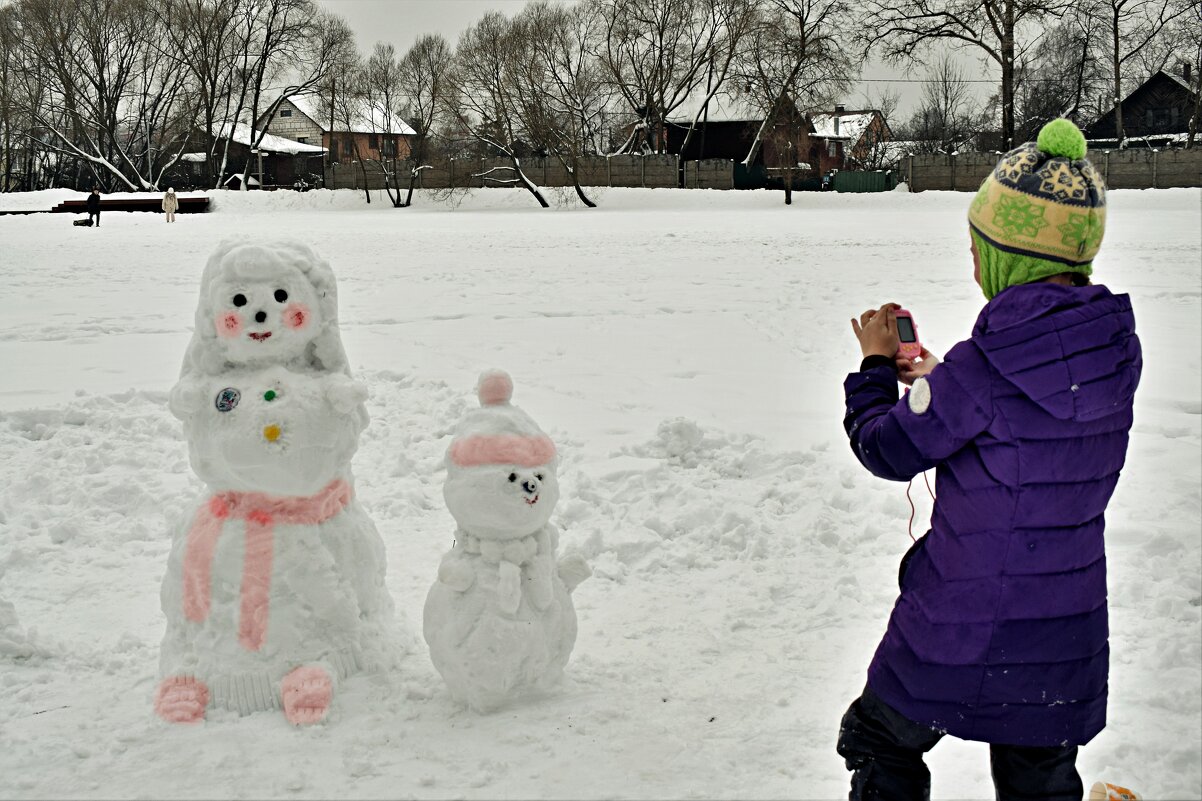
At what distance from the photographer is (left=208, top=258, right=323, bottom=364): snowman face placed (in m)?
3.71

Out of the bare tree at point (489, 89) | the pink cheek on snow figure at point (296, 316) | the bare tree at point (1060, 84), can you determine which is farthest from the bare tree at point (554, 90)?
the pink cheek on snow figure at point (296, 316)

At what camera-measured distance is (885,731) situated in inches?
108

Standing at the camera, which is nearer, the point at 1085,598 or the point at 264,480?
the point at 1085,598

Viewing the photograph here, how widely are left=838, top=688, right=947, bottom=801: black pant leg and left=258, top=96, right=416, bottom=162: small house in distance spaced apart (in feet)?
147

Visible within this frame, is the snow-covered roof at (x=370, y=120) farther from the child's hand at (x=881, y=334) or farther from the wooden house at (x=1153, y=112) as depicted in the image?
the child's hand at (x=881, y=334)

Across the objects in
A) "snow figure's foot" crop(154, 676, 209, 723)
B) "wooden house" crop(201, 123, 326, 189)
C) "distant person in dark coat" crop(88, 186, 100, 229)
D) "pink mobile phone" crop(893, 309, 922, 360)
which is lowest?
"snow figure's foot" crop(154, 676, 209, 723)

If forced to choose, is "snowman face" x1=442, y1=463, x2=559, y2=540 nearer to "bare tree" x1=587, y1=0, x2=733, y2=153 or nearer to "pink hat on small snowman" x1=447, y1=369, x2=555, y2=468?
"pink hat on small snowman" x1=447, y1=369, x2=555, y2=468

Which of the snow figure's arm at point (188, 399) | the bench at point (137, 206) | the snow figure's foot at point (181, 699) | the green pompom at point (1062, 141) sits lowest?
the snow figure's foot at point (181, 699)

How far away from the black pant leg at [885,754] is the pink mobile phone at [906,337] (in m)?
0.86

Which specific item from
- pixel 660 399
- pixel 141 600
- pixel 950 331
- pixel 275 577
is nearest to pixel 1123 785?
pixel 275 577

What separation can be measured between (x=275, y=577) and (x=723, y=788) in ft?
5.25

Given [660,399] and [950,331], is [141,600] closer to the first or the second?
[660,399]

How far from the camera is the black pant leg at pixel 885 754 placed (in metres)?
2.71

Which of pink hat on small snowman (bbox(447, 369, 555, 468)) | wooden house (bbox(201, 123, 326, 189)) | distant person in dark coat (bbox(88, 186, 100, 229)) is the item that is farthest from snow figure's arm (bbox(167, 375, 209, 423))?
wooden house (bbox(201, 123, 326, 189))
